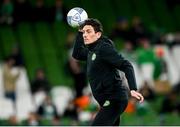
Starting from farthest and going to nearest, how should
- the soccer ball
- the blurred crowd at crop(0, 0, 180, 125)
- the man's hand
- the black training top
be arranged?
the blurred crowd at crop(0, 0, 180, 125), the soccer ball, the black training top, the man's hand

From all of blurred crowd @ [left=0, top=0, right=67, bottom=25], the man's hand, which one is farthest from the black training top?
blurred crowd @ [left=0, top=0, right=67, bottom=25]

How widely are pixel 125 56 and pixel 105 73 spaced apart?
990 centimetres

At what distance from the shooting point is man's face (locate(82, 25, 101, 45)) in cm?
1015

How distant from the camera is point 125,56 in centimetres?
1995

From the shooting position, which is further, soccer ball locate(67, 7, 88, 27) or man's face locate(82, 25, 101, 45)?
soccer ball locate(67, 7, 88, 27)

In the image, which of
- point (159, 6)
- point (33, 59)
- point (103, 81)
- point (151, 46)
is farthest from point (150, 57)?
point (103, 81)

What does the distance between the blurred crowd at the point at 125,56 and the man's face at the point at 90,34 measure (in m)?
7.81

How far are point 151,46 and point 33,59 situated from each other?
3290 millimetres

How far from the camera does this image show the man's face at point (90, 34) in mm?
10148

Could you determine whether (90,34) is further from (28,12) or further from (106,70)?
(28,12)

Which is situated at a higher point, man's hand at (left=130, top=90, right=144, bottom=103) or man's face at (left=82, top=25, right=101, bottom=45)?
man's face at (left=82, top=25, right=101, bottom=45)

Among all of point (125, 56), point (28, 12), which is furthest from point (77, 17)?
point (28, 12)

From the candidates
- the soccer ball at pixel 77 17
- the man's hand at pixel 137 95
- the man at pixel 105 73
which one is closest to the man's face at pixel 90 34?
the man at pixel 105 73

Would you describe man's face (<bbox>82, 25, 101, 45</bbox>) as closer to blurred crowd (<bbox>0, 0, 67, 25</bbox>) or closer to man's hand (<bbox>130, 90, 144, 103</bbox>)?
man's hand (<bbox>130, 90, 144, 103</bbox>)
